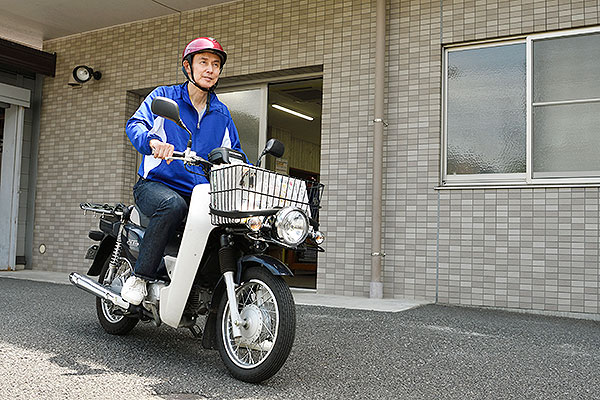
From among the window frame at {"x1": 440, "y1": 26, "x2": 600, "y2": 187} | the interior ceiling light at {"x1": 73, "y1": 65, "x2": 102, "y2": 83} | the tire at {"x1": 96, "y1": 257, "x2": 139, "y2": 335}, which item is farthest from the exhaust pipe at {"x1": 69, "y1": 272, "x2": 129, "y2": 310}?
the interior ceiling light at {"x1": 73, "y1": 65, "x2": 102, "y2": 83}

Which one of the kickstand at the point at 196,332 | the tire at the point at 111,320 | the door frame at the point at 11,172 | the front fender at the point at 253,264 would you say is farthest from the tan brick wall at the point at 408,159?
the front fender at the point at 253,264

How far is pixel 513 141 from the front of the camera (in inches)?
219

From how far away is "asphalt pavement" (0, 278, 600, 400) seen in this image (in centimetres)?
247

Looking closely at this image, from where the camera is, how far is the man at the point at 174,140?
2867 mm

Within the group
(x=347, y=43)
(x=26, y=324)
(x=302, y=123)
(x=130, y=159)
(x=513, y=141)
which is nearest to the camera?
(x=26, y=324)

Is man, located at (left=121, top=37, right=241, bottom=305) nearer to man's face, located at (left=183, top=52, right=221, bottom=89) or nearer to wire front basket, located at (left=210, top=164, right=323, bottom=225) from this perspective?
man's face, located at (left=183, top=52, right=221, bottom=89)

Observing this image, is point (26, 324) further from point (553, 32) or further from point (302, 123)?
point (302, 123)

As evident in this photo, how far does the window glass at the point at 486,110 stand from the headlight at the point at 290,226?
12.1ft

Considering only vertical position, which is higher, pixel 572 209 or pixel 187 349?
pixel 572 209

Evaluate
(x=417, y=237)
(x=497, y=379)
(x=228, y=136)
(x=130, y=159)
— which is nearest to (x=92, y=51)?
(x=130, y=159)

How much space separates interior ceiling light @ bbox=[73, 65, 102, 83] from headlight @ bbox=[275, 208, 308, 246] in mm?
6603

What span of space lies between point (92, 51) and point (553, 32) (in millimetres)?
6096

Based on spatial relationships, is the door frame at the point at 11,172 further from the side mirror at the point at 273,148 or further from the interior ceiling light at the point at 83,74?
the side mirror at the point at 273,148

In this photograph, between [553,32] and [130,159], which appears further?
[130,159]
